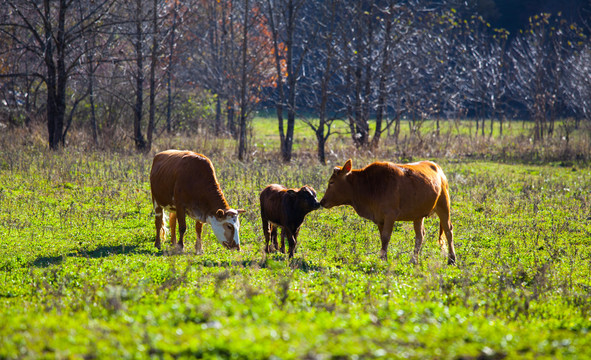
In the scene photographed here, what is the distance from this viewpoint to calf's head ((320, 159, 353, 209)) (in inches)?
413

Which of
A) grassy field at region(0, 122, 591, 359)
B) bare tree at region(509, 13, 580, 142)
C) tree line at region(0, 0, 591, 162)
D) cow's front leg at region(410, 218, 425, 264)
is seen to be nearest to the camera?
grassy field at region(0, 122, 591, 359)

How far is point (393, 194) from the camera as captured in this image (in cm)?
992

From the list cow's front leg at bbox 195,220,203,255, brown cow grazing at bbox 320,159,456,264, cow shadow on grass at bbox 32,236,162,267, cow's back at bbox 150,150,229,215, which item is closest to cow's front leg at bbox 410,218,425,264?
brown cow grazing at bbox 320,159,456,264

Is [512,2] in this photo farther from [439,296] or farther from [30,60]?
[439,296]

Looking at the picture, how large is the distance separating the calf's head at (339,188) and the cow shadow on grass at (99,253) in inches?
123

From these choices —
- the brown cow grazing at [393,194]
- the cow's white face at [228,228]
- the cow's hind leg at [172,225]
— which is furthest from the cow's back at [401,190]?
the cow's hind leg at [172,225]

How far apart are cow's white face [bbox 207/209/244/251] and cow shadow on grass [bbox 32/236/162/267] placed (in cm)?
110

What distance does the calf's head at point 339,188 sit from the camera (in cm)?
1049

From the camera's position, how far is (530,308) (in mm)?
7285

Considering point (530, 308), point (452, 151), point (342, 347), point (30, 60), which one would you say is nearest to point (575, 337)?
point (530, 308)

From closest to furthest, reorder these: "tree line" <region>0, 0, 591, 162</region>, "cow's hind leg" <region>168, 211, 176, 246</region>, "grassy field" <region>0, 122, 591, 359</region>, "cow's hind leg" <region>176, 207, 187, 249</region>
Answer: "grassy field" <region>0, 122, 591, 359</region> → "cow's hind leg" <region>176, 207, 187, 249</region> → "cow's hind leg" <region>168, 211, 176, 246</region> → "tree line" <region>0, 0, 591, 162</region>

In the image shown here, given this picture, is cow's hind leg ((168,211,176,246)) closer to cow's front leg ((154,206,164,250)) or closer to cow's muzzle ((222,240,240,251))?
cow's front leg ((154,206,164,250))

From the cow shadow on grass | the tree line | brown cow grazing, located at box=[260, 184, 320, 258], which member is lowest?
the cow shadow on grass

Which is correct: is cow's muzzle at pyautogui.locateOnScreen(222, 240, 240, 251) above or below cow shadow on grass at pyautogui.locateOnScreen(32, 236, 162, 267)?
above
